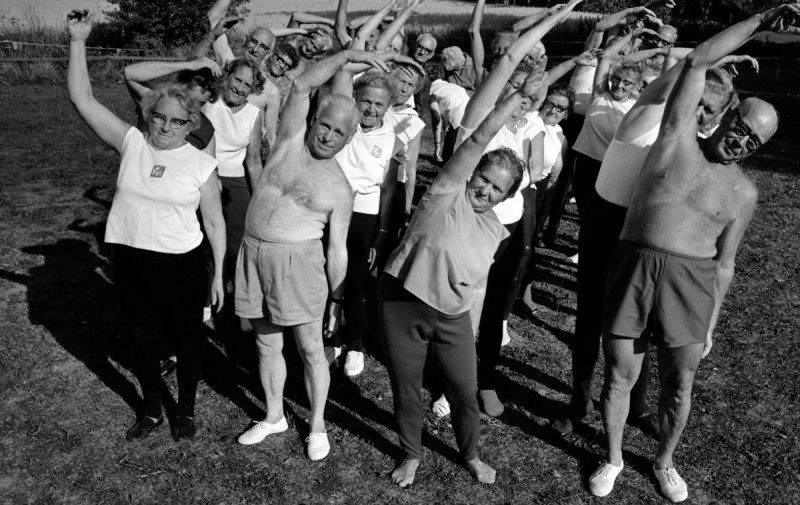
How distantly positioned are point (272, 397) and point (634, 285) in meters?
2.20

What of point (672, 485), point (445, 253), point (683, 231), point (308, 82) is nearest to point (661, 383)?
point (672, 485)

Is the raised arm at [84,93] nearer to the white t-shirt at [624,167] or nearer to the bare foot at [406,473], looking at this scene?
the bare foot at [406,473]

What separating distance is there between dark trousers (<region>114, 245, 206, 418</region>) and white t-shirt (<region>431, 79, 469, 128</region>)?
295 cm

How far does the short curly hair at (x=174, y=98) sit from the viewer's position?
3811 mm

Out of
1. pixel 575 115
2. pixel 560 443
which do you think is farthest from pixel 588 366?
pixel 575 115

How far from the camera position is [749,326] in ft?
19.3

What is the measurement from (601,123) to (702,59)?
2.54 meters

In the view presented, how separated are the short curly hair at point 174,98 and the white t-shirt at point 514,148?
1765 millimetres

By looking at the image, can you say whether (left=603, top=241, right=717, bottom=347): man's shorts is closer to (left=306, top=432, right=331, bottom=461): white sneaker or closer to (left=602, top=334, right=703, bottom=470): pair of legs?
(left=602, top=334, right=703, bottom=470): pair of legs

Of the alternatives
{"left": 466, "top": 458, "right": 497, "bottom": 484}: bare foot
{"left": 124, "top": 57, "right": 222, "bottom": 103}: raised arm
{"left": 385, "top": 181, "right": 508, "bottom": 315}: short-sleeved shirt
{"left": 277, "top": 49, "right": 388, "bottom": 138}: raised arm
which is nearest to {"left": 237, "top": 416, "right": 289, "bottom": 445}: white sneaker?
{"left": 466, "top": 458, "right": 497, "bottom": 484}: bare foot

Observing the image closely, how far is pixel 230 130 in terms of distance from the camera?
532 centimetres

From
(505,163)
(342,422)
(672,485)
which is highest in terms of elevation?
(505,163)

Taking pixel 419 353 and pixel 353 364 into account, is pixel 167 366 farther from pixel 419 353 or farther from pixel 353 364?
pixel 419 353

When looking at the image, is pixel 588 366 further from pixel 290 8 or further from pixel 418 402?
pixel 290 8
